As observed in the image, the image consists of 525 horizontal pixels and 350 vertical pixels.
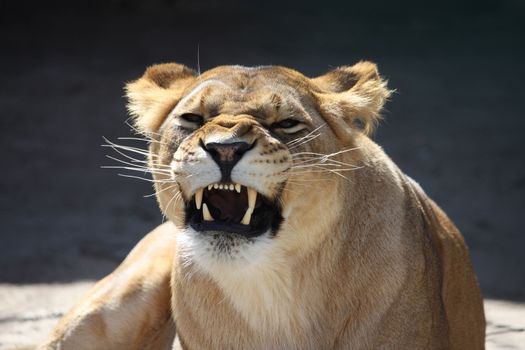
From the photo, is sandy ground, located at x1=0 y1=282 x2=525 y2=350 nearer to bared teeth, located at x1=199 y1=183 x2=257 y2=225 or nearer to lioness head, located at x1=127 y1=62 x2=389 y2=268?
lioness head, located at x1=127 y1=62 x2=389 y2=268

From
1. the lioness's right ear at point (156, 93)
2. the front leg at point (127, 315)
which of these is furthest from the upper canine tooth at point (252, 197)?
the front leg at point (127, 315)

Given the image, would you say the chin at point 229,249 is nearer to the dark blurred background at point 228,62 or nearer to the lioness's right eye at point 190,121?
the lioness's right eye at point 190,121

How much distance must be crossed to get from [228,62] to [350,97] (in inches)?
198

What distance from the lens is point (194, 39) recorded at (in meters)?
8.69

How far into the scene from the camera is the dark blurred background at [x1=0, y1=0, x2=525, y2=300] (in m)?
5.22

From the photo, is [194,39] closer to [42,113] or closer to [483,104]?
[42,113]

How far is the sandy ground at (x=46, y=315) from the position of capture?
3887mm

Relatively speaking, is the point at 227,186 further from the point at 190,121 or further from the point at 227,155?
the point at 190,121

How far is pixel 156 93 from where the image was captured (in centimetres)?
311

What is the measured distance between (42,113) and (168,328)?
395 cm

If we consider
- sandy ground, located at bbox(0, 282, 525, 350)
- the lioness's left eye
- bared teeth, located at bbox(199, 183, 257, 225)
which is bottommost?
sandy ground, located at bbox(0, 282, 525, 350)

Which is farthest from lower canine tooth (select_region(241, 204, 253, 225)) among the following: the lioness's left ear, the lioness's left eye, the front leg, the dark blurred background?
the dark blurred background

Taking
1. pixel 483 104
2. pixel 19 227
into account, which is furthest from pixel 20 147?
pixel 483 104

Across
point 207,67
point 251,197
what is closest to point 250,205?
point 251,197
